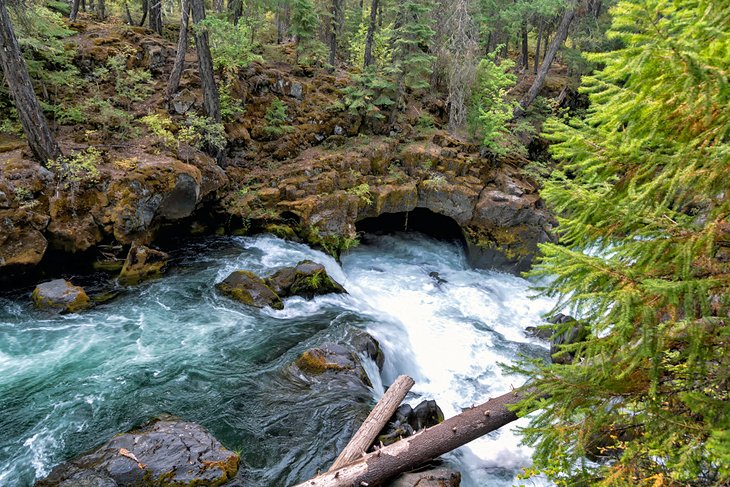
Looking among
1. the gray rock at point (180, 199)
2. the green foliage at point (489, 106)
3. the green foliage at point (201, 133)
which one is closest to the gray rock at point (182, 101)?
the green foliage at point (201, 133)

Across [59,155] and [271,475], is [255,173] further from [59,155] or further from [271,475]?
[271,475]

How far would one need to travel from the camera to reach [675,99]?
2613 millimetres

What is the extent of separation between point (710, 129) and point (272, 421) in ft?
22.8

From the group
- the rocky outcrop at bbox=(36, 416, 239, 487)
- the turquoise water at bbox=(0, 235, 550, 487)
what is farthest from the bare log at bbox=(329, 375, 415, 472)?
the rocky outcrop at bbox=(36, 416, 239, 487)

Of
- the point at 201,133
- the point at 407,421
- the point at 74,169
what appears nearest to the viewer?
the point at 407,421

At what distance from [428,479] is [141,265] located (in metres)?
9.23

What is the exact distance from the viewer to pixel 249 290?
1093 cm

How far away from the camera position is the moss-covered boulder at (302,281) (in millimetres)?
11438

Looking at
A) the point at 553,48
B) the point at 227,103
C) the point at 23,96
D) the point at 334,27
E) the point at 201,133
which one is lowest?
the point at 201,133

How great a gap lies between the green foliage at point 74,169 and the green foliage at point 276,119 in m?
7.00

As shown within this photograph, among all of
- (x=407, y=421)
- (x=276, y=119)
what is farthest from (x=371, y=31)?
(x=407, y=421)

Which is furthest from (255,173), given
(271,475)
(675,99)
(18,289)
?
(675,99)

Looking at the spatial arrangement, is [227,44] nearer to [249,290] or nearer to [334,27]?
[334,27]

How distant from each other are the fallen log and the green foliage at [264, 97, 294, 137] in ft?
44.4
